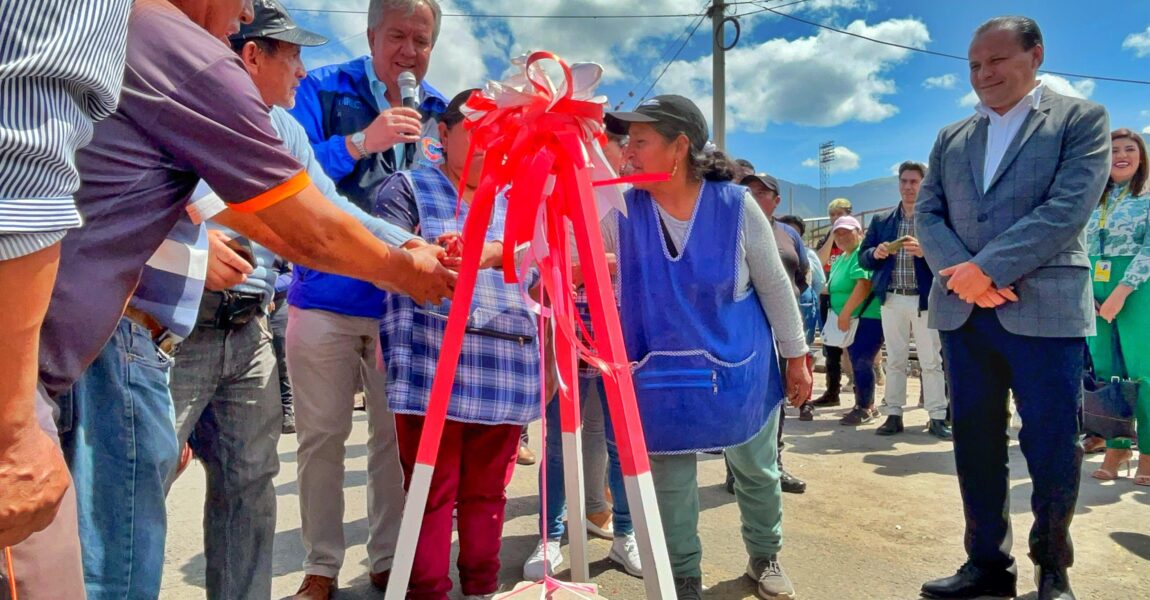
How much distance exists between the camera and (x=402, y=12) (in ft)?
9.16

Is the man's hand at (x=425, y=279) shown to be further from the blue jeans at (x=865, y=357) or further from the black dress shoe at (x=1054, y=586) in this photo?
the blue jeans at (x=865, y=357)

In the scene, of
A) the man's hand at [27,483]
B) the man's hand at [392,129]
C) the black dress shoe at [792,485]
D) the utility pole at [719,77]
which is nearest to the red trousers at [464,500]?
the man's hand at [392,129]

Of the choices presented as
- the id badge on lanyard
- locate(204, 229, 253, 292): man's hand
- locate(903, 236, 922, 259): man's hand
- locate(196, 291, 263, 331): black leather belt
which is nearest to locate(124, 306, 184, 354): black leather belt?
locate(204, 229, 253, 292): man's hand

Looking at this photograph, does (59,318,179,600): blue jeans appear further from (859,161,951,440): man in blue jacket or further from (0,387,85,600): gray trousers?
(859,161,951,440): man in blue jacket

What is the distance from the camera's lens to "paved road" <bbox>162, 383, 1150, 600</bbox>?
Result: 111 inches

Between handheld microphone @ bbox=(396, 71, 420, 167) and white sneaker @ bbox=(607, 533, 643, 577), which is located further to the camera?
white sneaker @ bbox=(607, 533, 643, 577)

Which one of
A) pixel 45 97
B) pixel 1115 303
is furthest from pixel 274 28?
pixel 1115 303

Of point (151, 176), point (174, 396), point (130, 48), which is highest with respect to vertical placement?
point (130, 48)

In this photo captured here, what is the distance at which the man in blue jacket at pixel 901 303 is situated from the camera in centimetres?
538

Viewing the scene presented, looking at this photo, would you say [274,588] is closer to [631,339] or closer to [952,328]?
[631,339]

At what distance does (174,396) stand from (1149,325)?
4.48 metres

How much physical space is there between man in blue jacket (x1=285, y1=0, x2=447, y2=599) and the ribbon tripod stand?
4.00ft

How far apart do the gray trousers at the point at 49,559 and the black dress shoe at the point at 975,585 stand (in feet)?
8.85

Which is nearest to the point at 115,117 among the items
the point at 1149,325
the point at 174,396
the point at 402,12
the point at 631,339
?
the point at 174,396
